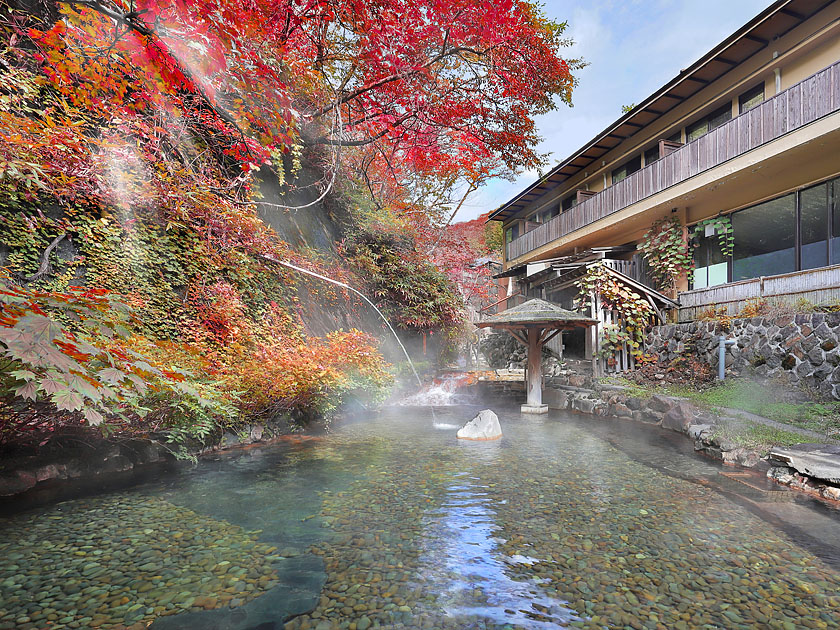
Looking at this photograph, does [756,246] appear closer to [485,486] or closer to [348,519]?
[485,486]

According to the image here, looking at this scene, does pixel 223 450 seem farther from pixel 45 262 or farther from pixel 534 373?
Result: pixel 534 373

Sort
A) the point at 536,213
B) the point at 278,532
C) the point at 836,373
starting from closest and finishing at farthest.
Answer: the point at 278,532, the point at 836,373, the point at 536,213

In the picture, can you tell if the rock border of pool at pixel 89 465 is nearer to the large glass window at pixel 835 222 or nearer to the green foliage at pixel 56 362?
the green foliage at pixel 56 362

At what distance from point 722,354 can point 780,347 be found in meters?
1.06

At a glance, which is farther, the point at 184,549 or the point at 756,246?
the point at 756,246

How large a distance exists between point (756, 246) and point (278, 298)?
537 inches

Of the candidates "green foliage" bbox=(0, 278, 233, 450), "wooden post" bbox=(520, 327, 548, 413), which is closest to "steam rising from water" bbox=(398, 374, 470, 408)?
"wooden post" bbox=(520, 327, 548, 413)

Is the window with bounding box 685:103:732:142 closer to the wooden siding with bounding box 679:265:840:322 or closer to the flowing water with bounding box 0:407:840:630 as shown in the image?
the wooden siding with bounding box 679:265:840:322

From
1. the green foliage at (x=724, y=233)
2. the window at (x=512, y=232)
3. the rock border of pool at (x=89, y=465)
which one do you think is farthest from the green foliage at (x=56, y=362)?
the window at (x=512, y=232)

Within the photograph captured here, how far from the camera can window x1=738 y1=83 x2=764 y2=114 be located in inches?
442

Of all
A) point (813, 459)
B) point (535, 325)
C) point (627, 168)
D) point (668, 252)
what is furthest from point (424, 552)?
point (627, 168)

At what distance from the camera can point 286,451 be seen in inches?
262

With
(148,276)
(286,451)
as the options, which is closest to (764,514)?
(286,451)

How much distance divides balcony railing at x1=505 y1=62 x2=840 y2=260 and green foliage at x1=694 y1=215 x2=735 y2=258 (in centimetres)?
174
